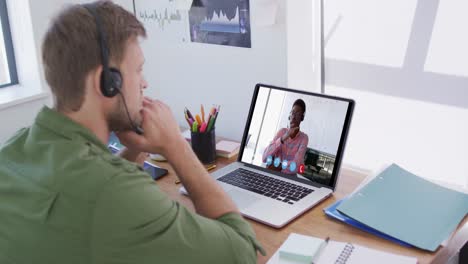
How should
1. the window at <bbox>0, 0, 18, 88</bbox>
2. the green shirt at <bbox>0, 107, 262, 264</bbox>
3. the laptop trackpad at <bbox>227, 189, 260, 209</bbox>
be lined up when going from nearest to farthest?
1. the green shirt at <bbox>0, 107, 262, 264</bbox>
2. the laptop trackpad at <bbox>227, 189, 260, 209</bbox>
3. the window at <bbox>0, 0, 18, 88</bbox>

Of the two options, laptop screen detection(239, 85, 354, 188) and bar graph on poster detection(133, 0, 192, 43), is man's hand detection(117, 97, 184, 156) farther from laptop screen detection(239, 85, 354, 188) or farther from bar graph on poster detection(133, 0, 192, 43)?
bar graph on poster detection(133, 0, 192, 43)

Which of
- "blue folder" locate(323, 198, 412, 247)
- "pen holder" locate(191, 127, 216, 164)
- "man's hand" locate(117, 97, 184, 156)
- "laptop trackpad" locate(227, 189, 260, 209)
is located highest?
"man's hand" locate(117, 97, 184, 156)

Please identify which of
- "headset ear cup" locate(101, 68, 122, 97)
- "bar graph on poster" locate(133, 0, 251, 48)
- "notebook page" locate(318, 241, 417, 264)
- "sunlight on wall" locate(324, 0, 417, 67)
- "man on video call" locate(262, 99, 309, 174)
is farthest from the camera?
"bar graph on poster" locate(133, 0, 251, 48)

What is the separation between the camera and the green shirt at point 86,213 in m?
0.85

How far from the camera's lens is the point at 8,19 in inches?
84.5

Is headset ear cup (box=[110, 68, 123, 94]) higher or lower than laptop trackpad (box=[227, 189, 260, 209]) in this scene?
higher

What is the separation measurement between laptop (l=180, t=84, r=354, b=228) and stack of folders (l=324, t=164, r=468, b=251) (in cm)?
11

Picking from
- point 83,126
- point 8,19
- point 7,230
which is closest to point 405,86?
point 83,126

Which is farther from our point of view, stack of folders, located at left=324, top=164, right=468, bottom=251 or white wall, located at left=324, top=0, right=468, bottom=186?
white wall, located at left=324, top=0, right=468, bottom=186

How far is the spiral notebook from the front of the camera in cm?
107

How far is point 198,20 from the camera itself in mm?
1797

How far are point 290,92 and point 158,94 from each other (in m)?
0.73

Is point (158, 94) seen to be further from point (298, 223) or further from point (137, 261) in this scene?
point (137, 261)

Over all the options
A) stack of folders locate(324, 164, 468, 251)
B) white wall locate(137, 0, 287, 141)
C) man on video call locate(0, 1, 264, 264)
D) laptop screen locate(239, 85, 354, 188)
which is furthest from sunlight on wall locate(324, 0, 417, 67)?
man on video call locate(0, 1, 264, 264)
